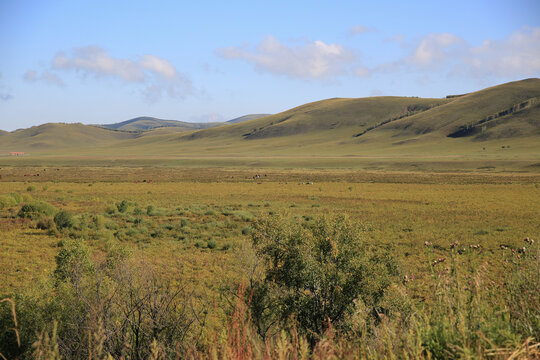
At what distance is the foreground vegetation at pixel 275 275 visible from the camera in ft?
12.9

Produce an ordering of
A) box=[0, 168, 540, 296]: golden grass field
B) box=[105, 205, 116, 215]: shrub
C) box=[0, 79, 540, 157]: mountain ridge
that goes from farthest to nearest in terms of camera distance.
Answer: box=[0, 79, 540, 157]: mountain ridge → box=[105, 205, 116, 215]: shrub → box=[0, 168, 540, 296]: golden grass field

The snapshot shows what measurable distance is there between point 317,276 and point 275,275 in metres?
1.39

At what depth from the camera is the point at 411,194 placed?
45219 millimetres

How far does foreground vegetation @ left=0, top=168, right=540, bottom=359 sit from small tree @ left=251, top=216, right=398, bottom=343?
0.14 feet

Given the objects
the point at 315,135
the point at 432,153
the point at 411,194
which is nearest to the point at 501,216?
the point at 411,194

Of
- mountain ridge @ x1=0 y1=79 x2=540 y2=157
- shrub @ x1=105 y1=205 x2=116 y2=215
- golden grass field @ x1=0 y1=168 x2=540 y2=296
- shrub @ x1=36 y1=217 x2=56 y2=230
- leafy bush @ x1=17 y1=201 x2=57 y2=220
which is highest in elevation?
mountain ridge @ x1=0 y1=79 x2=540 y2=157

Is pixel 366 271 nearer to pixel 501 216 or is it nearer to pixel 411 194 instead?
pixel 501 216

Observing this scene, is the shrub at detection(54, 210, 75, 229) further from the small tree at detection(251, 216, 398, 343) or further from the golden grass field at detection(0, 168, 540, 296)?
the small tree at detection(251, 216, 398, 343)

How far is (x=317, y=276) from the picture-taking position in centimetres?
867

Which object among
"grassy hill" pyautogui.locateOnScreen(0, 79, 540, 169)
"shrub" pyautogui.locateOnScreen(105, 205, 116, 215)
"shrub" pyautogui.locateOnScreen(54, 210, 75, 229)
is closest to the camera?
"shrub" pyautogui.locateOnScreen(54, 210, 75, 229)

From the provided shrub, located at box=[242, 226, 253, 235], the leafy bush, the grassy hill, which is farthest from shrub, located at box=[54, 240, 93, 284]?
the grassy hill

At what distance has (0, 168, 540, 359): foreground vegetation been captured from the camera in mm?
3934

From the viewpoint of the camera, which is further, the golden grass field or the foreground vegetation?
the golden grass field

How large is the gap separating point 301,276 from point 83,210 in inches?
1162
